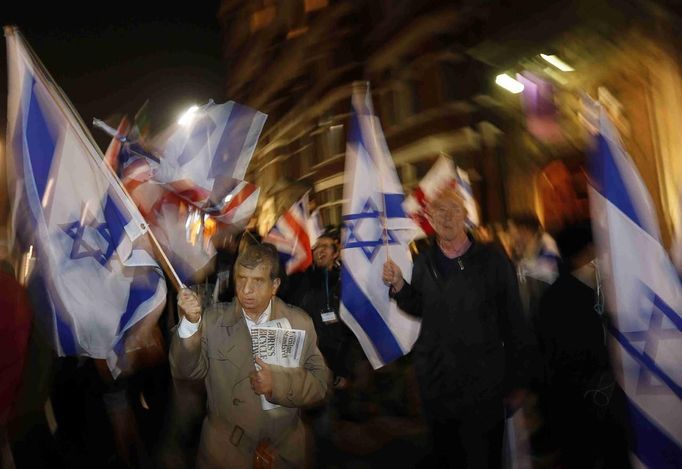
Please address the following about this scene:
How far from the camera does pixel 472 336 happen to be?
372 cm

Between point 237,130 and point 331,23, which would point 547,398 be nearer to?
point 237,130

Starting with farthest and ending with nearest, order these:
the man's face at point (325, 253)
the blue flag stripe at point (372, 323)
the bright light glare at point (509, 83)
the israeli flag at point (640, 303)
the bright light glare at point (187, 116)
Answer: the bright light glare at point (509, 83)
the man's face at point (325, 253)
the blue flag stripe at point (372, 323)
the bright light glare at point (187, 116)
the israeli flag at point (640, 303)

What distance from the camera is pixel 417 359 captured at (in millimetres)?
3877

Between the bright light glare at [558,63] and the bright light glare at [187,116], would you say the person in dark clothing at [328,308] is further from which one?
the bright light glare at [558,63]

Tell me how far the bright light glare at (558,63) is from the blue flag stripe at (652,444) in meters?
10.4

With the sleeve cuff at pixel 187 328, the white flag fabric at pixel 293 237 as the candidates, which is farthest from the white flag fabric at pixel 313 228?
the sleeve cuff at pixel 187 328

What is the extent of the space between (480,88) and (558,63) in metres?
5.56

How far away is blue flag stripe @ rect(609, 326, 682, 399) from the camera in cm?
320

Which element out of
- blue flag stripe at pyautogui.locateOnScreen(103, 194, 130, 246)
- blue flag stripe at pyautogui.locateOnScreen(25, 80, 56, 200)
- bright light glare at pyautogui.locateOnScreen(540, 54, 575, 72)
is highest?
bright light glare at pyautogui.locateOnScreen(540, 54, 575, 72)

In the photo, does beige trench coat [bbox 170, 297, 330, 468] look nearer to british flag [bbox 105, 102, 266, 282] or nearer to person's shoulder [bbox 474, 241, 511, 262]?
british flag [bbox 105, 102, 266, 282]

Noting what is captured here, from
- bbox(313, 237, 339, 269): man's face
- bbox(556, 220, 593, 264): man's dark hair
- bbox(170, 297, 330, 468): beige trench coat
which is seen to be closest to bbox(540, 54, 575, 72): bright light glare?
bbox(313, 237, 339, 269): man's face

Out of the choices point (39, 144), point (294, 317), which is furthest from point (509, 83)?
point (39, 144)

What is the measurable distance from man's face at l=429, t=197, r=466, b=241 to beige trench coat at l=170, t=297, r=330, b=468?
131 cm

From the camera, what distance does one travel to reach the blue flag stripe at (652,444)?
3209 millimetres
